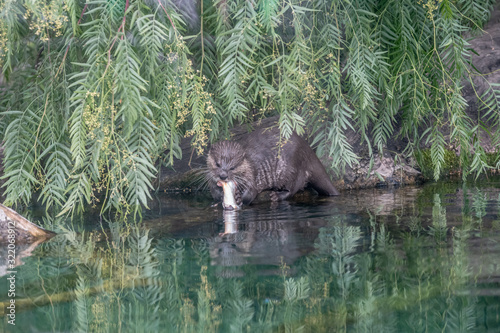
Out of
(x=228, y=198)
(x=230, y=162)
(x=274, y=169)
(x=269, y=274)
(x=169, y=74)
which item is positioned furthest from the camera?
(x=274, y=169)

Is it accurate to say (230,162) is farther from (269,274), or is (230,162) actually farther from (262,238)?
(269,274)

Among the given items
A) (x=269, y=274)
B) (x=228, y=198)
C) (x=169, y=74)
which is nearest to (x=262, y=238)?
(x=269, y=274)

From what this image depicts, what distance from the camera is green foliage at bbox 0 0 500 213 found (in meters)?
2.64

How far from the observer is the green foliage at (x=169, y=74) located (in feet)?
8.68

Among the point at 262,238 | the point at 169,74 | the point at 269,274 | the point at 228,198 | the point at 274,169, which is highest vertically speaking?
the point at 169,74

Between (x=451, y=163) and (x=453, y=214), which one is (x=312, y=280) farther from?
(x=451, y=163)

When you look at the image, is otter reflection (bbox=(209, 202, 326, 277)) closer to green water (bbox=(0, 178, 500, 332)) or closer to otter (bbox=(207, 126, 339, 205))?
green water (bbox=(0, 178, 500, 332))

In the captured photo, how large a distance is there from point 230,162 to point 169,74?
1527 millimetres

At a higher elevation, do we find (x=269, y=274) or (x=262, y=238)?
(x=262, y=238)

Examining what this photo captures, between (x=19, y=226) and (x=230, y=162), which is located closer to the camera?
(x=19, y=226)

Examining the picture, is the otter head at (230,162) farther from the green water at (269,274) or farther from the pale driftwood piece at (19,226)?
the pale driftwood piece at (19,226)

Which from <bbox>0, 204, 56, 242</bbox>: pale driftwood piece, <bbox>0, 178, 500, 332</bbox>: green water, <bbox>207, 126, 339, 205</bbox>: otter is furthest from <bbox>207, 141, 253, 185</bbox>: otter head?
<bbox>0, 204, 56, 242</bbox>: pale driftwood piece

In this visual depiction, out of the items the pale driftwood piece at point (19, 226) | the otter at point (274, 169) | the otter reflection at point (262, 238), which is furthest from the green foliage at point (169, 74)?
the otter at point (274, 169)

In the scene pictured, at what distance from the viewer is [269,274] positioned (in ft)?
7.52
